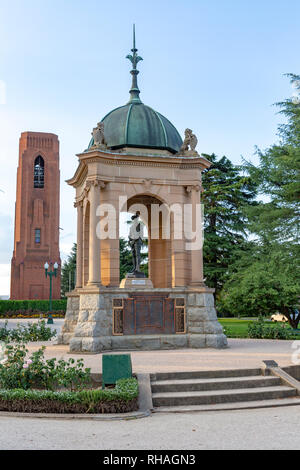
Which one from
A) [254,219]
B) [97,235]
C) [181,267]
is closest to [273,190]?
[254,219]

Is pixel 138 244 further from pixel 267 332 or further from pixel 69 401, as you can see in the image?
pixel 69 401

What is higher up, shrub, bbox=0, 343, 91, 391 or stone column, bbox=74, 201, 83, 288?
stone column, bbox=74, 201, 83, 288

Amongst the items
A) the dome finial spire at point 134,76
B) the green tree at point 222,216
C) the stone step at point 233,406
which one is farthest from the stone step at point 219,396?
the green tree at point 222,216

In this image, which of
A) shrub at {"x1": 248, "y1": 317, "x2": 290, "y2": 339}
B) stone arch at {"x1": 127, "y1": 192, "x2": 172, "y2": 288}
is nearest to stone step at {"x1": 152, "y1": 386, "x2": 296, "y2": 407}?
stone arch at {"x1": 127, "y1": 192, "x2": 172, "y2": 288}

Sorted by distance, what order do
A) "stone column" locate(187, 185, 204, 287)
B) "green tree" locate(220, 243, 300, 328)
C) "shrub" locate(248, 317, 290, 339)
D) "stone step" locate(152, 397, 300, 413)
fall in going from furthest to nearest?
"green tree" locate(220, 243, 300, 328)
"shrub" locate(248, 317, 290, 339)
"stone column" locate(187, 185, 204, 287)
"stone step" locate(152, 397, 300, 413)

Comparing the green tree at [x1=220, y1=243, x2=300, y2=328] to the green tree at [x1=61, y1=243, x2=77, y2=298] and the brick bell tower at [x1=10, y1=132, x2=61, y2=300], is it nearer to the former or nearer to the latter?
the brick bell tower at [x1=10, y1=132, x2=61, y2=300]

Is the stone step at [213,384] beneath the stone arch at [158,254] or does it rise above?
beneath

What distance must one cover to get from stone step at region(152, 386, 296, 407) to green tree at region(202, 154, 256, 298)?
25007 millimetres

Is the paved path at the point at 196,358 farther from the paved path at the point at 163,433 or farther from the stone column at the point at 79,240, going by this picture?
the stone column at the point at 79,240

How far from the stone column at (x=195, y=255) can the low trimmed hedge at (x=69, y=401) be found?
26.0 feet

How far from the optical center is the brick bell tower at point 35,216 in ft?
216

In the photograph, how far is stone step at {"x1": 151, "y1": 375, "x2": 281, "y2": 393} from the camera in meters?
9.61

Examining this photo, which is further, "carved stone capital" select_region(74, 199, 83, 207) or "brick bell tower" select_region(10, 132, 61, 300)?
"brick bell tower" select_region(10, 132, 61, 300)

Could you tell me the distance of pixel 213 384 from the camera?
978cm
